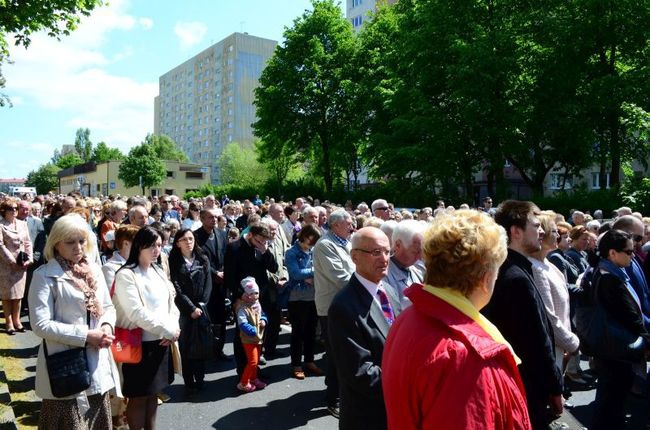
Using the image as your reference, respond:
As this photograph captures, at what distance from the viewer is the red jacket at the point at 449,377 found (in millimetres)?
1755

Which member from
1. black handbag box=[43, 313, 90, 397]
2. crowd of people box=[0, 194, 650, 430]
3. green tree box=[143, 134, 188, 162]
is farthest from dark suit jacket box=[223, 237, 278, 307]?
green tree box=[143, 134, 188, 162]

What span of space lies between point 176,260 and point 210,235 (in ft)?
7.03

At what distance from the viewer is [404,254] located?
14.3 ft

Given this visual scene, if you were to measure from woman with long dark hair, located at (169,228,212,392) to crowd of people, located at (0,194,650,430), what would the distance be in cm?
2

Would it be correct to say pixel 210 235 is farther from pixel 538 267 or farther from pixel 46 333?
pixel 538 267

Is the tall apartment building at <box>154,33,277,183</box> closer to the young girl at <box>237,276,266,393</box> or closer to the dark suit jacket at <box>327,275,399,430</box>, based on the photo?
the young girl at <box>237,276,266,393</box>

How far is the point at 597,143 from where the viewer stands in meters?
25.8

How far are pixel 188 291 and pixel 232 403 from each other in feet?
4.32

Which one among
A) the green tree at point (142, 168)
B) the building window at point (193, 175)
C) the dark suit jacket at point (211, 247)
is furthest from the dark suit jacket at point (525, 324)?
the building window at point (193, 175)

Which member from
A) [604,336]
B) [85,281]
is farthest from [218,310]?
[604,336]

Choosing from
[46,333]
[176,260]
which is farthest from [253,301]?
[46,333]

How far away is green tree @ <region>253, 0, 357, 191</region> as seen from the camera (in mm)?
36250

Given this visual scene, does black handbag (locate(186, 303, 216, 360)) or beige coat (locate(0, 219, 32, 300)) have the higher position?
beige coat (locate(0, 219, 32, 300))

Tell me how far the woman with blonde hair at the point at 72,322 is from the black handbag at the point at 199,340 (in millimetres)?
1882
